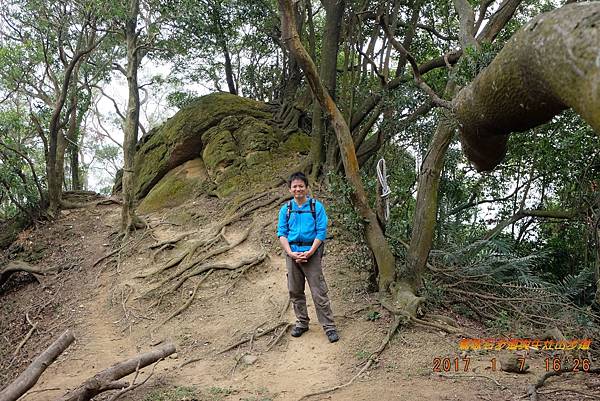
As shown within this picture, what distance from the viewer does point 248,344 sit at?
18.4ft

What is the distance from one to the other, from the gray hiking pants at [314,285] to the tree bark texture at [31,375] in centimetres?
234

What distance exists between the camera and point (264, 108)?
1391 cm

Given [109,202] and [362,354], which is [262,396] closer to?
[362,354]

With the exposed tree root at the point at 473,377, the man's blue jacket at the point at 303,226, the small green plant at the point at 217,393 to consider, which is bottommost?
the exposed tree root at the point at 473,377

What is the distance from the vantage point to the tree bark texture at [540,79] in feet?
4.36

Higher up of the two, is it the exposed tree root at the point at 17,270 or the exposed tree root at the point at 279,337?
the exposed tree root at the point at 17,270

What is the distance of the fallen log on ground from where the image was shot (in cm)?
390

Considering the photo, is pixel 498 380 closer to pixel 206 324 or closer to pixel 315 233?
pixel 315 233

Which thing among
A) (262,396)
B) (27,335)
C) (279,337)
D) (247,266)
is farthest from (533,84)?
(27,335)

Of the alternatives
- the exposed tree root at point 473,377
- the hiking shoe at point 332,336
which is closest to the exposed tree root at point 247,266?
the hiking shoe at point 332,336

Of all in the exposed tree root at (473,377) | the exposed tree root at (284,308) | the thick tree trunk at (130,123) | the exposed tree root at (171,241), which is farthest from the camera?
the thick tree trunk at (130,123)

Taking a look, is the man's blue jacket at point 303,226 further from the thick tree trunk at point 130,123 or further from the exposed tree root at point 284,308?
the thick tree trunk at point 130,123

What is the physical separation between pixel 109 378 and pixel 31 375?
0.61 metres

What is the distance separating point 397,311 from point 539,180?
5.41 metres
